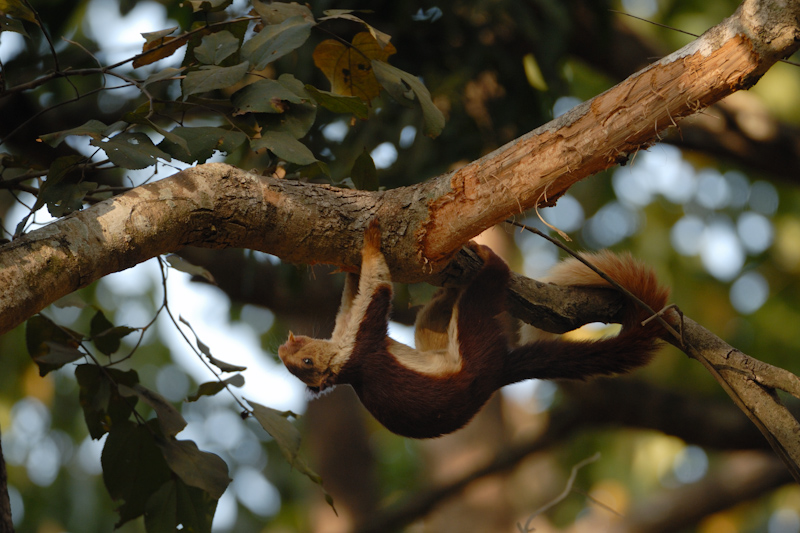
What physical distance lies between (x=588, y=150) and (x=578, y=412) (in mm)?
4511

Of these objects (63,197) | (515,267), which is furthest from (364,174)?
(515,267)

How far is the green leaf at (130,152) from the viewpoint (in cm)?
184

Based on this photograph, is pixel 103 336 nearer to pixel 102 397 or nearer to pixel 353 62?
pixel 102 397

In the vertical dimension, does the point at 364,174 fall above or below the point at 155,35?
below

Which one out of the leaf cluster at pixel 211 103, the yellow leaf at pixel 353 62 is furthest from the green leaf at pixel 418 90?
the yellow leaf at pixel 353 62

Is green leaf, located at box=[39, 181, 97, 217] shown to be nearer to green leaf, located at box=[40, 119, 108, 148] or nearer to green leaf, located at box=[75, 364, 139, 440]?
green leaf, located at box=[40, 119, 108, 148]

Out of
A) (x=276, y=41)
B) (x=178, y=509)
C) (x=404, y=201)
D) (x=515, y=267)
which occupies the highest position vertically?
(x=276, y=41)

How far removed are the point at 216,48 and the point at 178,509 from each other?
156cm

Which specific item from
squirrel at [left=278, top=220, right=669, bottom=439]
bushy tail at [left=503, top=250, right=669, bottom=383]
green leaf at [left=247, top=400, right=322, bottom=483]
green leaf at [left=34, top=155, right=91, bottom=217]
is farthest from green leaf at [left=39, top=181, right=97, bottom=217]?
bushy tail at [left=503, top=250, right=669, bottom=383]

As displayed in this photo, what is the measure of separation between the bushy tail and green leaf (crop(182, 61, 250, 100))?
1388mm

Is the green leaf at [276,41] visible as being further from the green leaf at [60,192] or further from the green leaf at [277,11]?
the green leaf at [60,192]

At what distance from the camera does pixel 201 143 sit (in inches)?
82.4

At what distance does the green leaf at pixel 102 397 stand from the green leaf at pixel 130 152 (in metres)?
0.92

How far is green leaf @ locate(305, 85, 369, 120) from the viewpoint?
7.25ft
